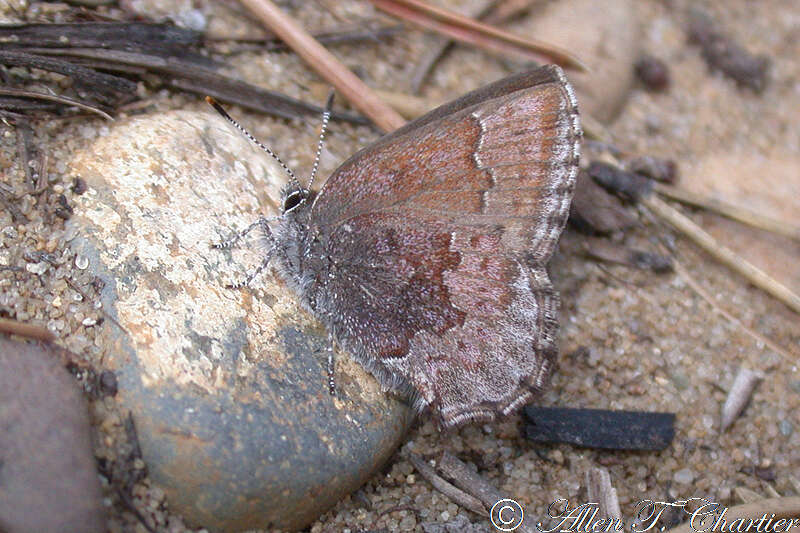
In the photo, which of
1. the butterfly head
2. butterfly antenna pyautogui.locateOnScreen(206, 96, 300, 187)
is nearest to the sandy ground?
butterfly antenna pyautogui.locateOnScreen(206, 96, 300, 187)

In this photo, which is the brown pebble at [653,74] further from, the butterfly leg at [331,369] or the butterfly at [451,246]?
the butterfly leg at [331,369]

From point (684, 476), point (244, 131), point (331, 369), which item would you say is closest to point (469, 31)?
point (244, 131)

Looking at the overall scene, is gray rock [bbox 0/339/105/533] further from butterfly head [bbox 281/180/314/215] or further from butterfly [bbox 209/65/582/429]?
butterfly head [bbox 281/180/314/215]

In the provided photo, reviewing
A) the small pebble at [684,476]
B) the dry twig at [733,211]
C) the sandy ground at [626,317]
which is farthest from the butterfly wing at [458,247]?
the dry twig at [733,211]

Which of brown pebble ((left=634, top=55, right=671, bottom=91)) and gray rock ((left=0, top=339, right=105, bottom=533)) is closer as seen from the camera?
gray rock ((left=0, top=339, right=105, bottom=533))

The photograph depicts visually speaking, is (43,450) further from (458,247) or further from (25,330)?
(458,247)

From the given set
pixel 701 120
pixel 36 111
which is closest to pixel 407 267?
pixel 36 111
